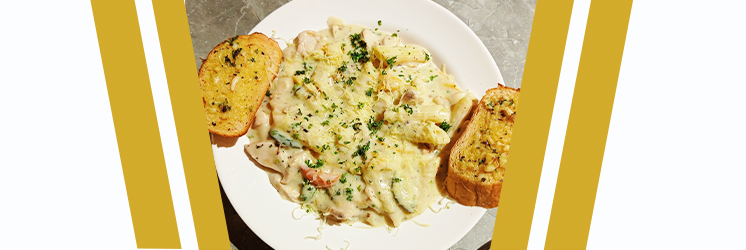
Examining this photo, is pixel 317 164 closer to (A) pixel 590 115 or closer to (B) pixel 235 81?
(B) pixel 235 81

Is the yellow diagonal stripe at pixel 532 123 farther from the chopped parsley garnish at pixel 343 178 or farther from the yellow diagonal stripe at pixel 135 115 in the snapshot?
the yellow diagonal stripe at pixel 135 115

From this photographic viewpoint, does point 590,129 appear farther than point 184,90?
No

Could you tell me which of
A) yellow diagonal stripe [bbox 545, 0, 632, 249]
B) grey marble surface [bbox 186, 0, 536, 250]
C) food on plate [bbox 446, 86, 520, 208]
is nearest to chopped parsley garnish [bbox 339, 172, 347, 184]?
food on plate [bbox 446, 86, 520, 208]

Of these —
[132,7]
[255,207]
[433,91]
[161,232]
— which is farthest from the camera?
[433,91]

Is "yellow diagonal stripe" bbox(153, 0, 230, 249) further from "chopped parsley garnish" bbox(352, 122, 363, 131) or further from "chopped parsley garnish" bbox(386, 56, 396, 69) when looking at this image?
"chopped parsley garnish" bbox(386, 56, 396, 69)

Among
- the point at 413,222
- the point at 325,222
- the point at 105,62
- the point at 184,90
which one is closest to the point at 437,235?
the point at 413,222

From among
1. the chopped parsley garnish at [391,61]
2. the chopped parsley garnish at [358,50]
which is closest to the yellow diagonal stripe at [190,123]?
the chopped parsley garnish at [358,50]

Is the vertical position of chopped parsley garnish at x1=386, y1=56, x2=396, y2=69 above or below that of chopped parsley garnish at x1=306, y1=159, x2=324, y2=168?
above

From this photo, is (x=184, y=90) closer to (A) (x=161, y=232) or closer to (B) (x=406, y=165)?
(A) (x=161, y=232)
